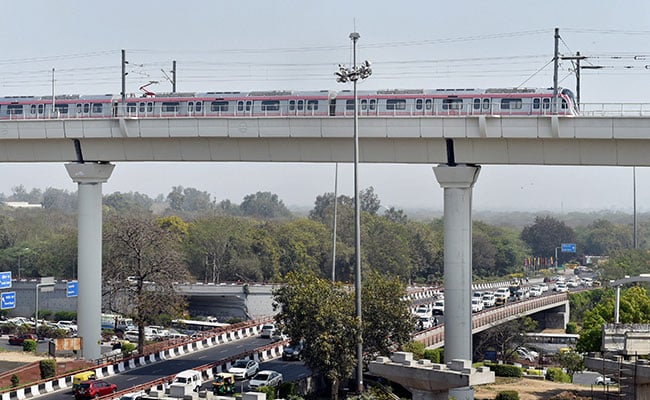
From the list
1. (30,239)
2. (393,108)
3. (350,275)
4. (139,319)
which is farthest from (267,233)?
(393,108)

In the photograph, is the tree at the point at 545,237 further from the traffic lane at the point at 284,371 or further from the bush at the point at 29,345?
the bush at the point at 29,345

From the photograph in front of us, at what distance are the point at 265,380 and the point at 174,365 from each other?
30.3ft

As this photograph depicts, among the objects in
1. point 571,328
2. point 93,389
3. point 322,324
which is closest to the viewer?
point 93,389

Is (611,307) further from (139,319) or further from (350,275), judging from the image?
(350,275)

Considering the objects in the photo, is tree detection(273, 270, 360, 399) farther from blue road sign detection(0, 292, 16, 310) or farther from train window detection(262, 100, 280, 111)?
blue road sign detection(0, 292, 16, 310)

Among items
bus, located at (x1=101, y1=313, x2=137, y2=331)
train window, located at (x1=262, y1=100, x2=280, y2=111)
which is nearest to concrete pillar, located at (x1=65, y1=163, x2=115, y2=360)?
train window, located at (x1=262, y1=100, x2=280, y2=111)

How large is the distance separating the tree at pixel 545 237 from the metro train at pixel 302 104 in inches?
5405

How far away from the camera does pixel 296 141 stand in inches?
1806

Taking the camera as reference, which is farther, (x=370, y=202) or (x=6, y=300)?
(x=370, y=202)

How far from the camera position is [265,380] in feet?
147

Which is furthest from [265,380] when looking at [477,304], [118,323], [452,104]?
[477,304]

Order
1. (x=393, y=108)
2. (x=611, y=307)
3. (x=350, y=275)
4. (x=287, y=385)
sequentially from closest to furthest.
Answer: (x=287, y=385) < (x=393, y=108) < (x=611, y=307) < (x=350, y=275)

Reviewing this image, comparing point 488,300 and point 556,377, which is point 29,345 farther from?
point 488,300

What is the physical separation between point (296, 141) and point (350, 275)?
67204 millimetres
